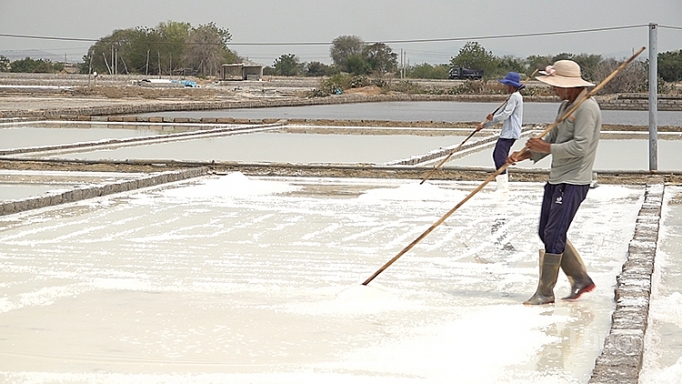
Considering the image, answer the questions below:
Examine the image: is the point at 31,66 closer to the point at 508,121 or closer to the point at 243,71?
the point at 243,71

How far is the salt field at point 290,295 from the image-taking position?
4340 millimetres

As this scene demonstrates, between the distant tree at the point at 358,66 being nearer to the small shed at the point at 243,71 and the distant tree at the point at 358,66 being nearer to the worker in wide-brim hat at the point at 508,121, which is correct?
the small shed at the point at 243,71

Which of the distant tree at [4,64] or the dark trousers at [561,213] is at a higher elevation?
the distant tree at [4,64]

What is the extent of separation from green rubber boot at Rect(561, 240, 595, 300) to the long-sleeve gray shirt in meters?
0.35

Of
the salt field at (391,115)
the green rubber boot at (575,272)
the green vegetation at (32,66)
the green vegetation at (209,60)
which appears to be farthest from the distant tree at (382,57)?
the green rubber boot at (575,272)

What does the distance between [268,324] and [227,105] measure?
3039cm

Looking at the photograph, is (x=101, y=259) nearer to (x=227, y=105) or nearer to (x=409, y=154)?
(x=409, y=154)

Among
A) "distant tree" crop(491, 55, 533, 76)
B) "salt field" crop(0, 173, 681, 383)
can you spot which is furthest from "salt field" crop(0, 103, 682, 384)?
"distant tree" crop(491, 55, 533, 76)

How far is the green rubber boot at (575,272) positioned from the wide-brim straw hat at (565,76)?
77 centimetres

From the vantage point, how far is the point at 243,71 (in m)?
71.3

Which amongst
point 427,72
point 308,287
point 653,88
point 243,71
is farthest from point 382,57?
point 308,287

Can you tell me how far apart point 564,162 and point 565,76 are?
0.42m

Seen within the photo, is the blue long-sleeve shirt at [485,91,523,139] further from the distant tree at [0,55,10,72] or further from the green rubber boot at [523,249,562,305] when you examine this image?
the distant tree at [0,55,10,72]

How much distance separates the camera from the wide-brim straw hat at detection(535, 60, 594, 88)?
210 inches
